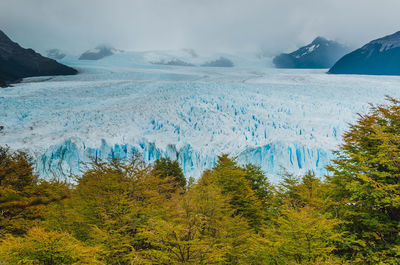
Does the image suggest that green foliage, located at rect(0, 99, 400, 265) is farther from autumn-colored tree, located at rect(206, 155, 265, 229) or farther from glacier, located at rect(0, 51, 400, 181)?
glacier, located at rect(0, 51, 400, 181)

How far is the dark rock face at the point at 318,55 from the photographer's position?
100550 millimetres

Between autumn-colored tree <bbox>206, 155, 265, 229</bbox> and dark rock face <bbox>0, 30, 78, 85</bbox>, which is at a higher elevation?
dark rock face <bbox>0, 30, 78, 85</bbox>

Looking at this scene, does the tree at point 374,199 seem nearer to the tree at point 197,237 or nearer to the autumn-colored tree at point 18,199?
the tree at point 197,237

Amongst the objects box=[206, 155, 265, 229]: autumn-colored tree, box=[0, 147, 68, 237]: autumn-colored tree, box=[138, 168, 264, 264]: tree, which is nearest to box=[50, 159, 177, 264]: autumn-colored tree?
box=[138, 168, 264, 264]: tree

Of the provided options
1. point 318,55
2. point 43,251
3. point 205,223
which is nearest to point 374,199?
point 205,223

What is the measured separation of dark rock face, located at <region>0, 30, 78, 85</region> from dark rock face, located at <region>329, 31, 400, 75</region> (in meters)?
63.4

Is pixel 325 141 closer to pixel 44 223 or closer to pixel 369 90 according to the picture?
pixel 369 90

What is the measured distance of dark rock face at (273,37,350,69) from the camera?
101 metres

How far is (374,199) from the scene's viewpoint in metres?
6.95

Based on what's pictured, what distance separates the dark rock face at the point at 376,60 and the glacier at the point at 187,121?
31.3 metres

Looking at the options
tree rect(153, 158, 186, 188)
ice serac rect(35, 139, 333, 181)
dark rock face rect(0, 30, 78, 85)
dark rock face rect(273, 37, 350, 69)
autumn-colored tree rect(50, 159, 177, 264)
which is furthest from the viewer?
dark rock face rect(273, 37, 350, 69)

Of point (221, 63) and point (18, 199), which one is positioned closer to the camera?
point (18, 199)

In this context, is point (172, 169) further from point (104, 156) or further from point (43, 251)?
point (43, 251)

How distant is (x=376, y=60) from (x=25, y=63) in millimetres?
80118
